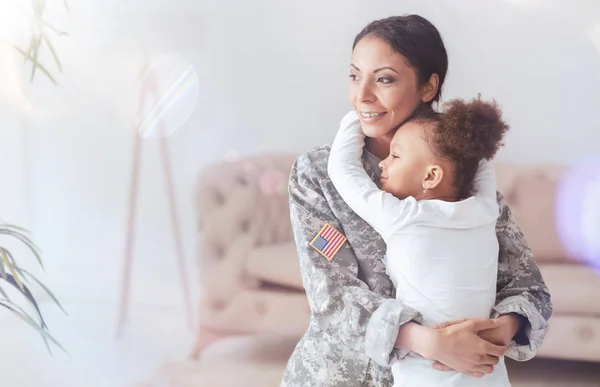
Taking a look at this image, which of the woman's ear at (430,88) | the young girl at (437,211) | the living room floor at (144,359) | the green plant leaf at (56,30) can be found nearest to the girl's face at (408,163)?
the young girl at (437,211)

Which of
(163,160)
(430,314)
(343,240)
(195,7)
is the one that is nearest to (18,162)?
(163,160)

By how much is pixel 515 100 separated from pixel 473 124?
954mm

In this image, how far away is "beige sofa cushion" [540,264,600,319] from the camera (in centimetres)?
203

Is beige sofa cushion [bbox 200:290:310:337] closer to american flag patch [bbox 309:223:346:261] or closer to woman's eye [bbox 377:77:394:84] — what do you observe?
american flag patch [bbox 309:223:346:261]

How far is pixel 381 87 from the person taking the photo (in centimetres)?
131

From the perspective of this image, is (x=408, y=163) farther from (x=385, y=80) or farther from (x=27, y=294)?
(x=27, y=294)

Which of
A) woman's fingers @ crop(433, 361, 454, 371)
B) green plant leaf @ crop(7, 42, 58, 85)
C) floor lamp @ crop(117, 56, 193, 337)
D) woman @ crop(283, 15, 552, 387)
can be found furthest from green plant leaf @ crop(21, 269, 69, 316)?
woman's fingers @ crop(433, 361, 454, 371)

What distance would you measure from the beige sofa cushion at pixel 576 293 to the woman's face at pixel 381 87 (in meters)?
1.02

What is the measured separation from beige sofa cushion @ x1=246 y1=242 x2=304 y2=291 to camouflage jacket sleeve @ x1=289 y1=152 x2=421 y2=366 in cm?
76

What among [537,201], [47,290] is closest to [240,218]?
[47,290]

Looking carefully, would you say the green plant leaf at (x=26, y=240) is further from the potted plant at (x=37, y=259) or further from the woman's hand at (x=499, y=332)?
the woman's hand at (x=499, y=332)

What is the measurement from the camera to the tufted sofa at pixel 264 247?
2.08m

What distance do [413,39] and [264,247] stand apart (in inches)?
39.6

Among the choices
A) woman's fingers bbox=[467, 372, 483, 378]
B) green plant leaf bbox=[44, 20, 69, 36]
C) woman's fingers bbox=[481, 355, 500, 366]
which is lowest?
woman's fingers bbox=[467, 372, 483, 378]
